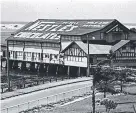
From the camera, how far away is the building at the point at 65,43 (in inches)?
2881

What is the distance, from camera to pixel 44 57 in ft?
A: 279

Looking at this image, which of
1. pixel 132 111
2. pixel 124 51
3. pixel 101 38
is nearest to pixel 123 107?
pixel 132 111

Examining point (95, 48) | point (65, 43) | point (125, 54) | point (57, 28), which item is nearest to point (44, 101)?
point (95, 48)

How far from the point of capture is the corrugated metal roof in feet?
273

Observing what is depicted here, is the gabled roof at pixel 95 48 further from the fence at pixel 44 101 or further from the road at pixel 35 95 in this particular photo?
the fence at pixel 44 101

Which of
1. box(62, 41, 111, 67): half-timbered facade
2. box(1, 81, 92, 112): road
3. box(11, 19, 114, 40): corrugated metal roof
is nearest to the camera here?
box(1, 81, 92, 112): road

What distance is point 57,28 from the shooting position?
3521 inches

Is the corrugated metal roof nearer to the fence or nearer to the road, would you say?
the road

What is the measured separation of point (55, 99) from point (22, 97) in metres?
4.53

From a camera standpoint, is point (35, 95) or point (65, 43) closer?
point (35, 95)

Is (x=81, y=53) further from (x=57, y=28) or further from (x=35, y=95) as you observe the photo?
(x=35, y=95)

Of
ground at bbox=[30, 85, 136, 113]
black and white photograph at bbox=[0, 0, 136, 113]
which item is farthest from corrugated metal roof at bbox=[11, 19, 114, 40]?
ground at bbox=[30, 85, 136, 113]

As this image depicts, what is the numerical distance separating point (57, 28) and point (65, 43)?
9.02 m

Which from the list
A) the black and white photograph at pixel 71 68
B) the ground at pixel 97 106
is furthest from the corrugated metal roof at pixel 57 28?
the ground at pixel 97 106
